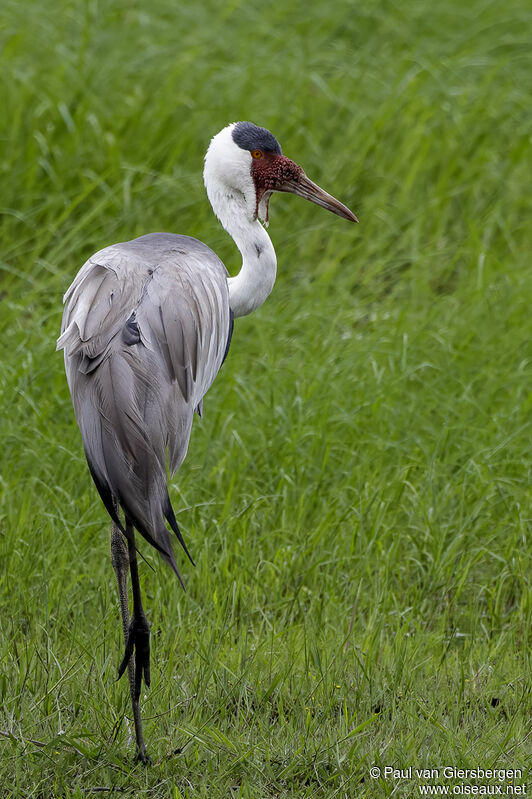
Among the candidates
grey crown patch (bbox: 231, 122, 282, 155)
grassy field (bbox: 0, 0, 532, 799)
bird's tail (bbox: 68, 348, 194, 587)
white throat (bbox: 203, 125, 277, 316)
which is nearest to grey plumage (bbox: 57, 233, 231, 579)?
bird's tail (bbox: 68, 348, 194, 587)

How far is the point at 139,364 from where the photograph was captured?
300 cm

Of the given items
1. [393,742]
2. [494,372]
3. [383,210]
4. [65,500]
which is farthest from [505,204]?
[393,742]

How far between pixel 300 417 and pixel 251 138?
4.73 ft

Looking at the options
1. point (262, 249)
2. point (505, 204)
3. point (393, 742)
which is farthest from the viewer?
point (505, 204)

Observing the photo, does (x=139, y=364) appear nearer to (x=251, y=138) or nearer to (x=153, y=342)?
(x=153, y=342)

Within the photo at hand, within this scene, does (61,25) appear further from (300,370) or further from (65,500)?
(65,500)

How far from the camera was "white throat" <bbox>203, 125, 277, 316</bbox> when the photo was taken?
3596 mm

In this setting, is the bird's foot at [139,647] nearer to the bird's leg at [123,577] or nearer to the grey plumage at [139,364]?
the bird's leg at [123,577]

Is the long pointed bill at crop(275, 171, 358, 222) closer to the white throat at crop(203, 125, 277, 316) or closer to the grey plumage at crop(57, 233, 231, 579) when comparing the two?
the white throat at crop(203, 125, 277, 316)

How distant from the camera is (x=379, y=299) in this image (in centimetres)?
605

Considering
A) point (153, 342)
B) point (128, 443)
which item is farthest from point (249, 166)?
point (128, 443)

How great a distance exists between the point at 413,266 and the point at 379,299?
27 centimetres

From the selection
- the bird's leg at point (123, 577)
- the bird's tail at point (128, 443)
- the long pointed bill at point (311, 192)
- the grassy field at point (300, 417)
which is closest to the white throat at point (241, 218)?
the long pointed bill at point (311, 192)

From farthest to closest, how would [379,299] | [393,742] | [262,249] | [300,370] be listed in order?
[379,299], [300,370], [262,249], [393,742]
